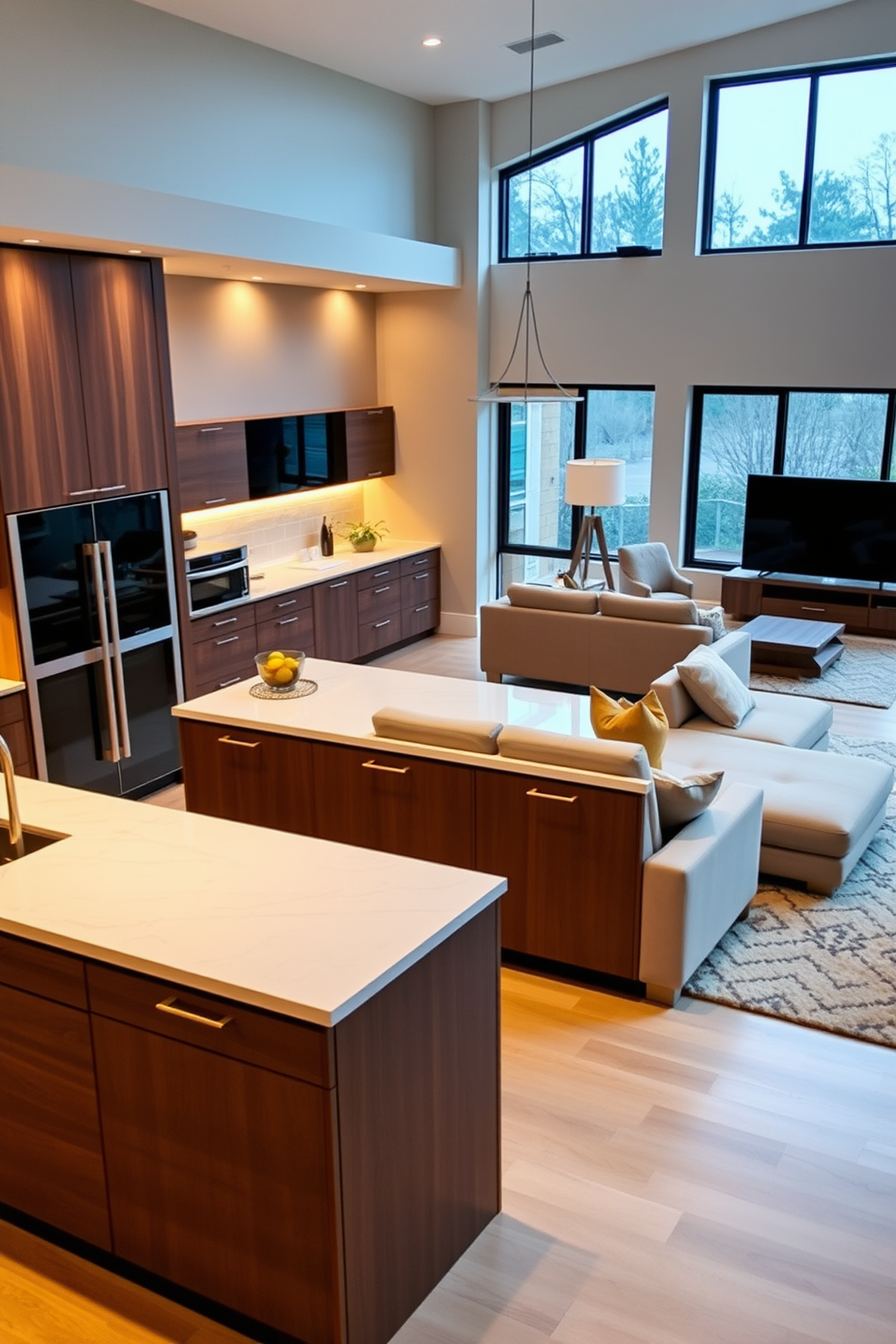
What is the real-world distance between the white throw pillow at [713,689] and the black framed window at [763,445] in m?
3.95

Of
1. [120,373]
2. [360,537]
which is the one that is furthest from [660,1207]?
[360,537]

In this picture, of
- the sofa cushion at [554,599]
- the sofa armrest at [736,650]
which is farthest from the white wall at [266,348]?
the sofa armrest at [736,650]

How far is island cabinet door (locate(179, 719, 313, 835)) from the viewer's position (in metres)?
4.50

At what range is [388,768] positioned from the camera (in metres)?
4.29

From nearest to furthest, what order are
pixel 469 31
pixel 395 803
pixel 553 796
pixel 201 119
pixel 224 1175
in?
1. pixel 224 1175
2. pixel 553 796
3. pixel 395 803
4. pixel 201 119
5. pixel 469 31

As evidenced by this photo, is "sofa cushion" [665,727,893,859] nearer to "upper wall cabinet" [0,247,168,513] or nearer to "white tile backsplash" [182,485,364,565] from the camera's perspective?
"upper wall cabinet" [0,247,168,513]

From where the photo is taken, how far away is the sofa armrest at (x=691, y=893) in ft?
12.7

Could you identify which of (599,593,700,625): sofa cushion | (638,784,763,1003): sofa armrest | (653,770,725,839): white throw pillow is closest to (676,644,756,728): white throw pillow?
(599,593,700,625): sofa cushion

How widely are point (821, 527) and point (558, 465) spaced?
2.26 metres

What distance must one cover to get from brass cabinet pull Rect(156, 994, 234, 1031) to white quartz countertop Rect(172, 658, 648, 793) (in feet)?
6.08

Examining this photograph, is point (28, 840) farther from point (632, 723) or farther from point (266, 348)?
point (266, 348)

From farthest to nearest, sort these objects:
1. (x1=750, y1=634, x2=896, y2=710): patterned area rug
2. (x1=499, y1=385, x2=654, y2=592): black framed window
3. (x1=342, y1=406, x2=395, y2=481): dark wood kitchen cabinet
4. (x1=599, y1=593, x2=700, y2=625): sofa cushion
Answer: (x1=499, y1=385, x2=654, y2=592): black framed window < (x1=342, y1=406, x2=395, y2=481): dark wood kitchen cabinet < (x1=750, y1=634, x2=896, y2=710): patterned area rug < (x1=599, y1=593, x2=700, y2=625): sofa cushion

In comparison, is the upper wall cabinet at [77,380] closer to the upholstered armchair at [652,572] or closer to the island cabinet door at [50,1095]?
the island cabinet door at [50,1095]

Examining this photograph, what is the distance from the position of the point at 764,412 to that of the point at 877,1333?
302 inches
